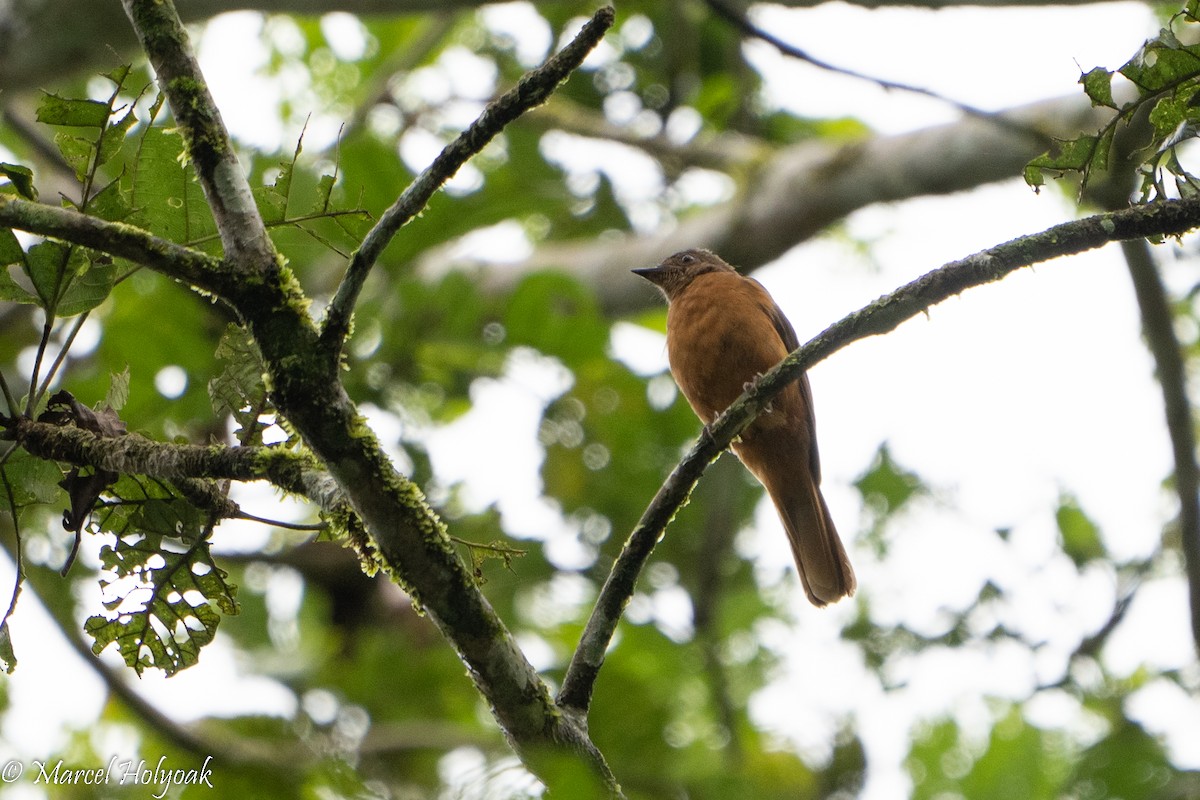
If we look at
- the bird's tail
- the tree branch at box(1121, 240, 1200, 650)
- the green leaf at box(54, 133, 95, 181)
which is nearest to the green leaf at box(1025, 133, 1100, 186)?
the green leaf at box(54, 133, 95, 181)

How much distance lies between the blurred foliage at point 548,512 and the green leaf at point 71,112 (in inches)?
117

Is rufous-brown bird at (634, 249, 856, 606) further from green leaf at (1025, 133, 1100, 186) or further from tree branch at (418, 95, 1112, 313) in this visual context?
green leaf at (1025, 133, 1100, 186)

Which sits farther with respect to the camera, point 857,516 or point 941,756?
point 857,516

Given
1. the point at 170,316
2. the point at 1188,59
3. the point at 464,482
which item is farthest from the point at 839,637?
the point at 1188,59

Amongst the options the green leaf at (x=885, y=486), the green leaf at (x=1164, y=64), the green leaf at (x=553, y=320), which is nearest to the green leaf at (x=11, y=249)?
the green leaf at (x=1164, y=64)

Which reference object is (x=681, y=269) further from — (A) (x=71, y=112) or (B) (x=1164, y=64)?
(A) (x=71, y=112)

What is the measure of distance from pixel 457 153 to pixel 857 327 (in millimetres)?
840

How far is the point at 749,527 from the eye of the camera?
8406 millimetres

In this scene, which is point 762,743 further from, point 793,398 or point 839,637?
point 793,398

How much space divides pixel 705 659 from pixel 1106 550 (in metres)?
2.85

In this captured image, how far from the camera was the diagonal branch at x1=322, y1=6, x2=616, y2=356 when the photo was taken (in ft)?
6.17

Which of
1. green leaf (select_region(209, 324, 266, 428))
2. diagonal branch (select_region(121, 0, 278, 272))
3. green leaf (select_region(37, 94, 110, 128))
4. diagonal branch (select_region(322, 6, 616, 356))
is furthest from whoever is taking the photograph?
green leaf (select_region(209, 324, 266, 428))

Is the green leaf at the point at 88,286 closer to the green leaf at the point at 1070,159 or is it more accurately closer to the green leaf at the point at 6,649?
the green leaf at the point at 6,649

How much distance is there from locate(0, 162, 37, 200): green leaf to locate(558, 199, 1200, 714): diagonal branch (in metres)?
1.33
